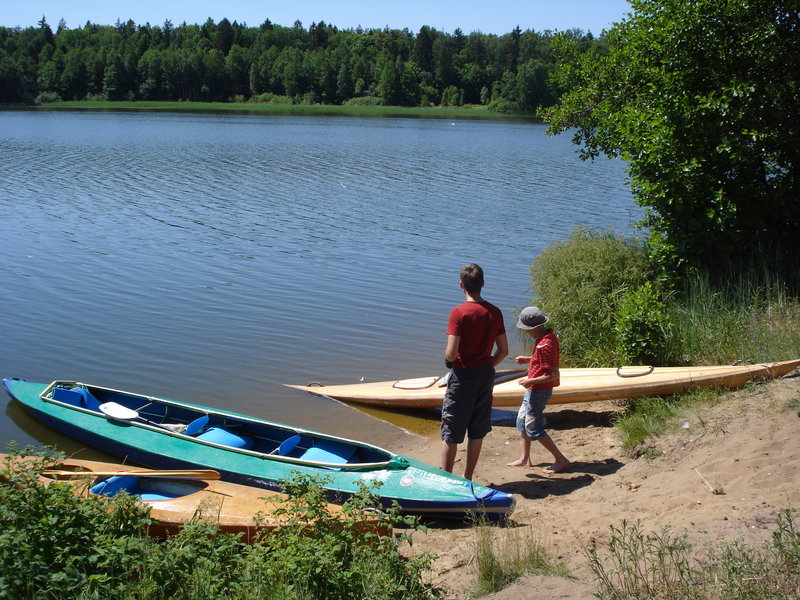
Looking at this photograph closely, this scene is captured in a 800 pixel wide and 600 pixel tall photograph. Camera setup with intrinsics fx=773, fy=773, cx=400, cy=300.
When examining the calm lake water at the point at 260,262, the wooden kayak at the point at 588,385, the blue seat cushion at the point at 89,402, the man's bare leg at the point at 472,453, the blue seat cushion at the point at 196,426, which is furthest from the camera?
the calm lake water at the point at 260,262

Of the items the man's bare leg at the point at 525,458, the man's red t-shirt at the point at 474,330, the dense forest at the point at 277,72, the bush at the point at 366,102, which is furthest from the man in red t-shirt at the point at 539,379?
the bush at the point at 366,102

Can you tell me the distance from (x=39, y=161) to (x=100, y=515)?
3316 centimetres

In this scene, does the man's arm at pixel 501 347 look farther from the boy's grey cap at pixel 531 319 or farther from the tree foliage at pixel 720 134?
the tree foliage at pixel 720 134

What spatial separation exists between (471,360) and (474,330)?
28 centimetres

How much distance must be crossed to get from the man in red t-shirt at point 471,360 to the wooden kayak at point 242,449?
0.46 meters

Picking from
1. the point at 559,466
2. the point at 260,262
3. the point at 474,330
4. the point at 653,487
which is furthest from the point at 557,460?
the point at 260,262

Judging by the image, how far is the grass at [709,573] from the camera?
13.7 ft

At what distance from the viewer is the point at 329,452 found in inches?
313

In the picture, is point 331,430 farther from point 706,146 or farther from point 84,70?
point 84,70

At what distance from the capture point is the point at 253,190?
28203 mm

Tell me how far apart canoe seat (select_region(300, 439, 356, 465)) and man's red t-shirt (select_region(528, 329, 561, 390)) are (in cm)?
203

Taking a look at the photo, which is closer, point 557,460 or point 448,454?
point 448,454

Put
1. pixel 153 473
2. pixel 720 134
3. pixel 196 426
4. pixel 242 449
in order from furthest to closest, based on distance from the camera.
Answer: pixel 720 134, pixel 196 426, pixel 242 449, pixel 153 473

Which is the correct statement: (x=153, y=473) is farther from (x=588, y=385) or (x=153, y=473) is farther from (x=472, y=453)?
(x=588, y=385)
